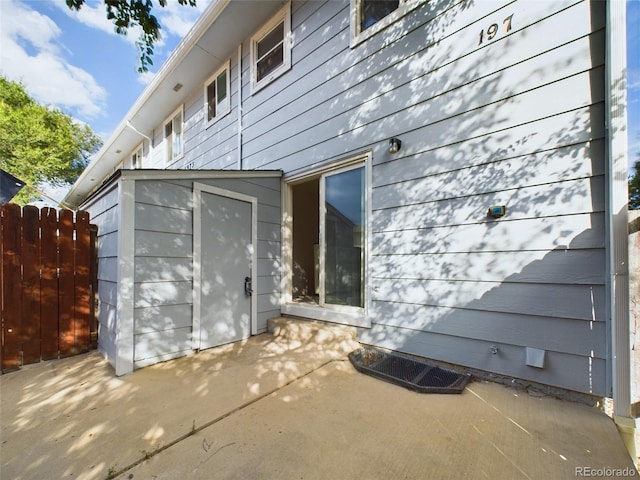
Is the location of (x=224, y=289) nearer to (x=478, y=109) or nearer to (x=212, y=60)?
(x=478, y=109)

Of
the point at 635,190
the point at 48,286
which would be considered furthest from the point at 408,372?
the point at 48,286

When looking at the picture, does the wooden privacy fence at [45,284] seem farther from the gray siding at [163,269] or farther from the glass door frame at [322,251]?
the glass door frame at [322,251]

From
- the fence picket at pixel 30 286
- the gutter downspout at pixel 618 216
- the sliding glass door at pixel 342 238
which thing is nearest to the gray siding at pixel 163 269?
the fence picket at pixel 30 286

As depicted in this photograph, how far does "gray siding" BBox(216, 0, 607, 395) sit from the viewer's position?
2043mm

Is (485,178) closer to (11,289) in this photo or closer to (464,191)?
(464,191)

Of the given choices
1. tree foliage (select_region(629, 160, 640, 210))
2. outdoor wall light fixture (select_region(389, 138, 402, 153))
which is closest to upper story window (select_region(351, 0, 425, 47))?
outdoor wall light fixture (select_region(389, 138, 402, 153))

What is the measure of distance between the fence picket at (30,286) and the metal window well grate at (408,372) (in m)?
3.54

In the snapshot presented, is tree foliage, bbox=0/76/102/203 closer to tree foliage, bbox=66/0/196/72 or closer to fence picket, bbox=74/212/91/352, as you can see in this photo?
fence picket, bbox=74/212/91/352

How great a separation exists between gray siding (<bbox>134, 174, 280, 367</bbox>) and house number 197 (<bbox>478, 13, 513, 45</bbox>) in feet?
10.7

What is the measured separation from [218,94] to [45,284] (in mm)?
4819

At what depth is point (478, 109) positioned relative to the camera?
2518 mm

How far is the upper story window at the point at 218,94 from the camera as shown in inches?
220

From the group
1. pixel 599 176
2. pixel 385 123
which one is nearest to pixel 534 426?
pixel 599 176

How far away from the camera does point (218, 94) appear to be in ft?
19.3
